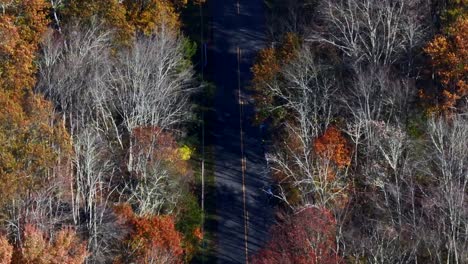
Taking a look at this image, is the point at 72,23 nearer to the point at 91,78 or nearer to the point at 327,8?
the point at 91,78

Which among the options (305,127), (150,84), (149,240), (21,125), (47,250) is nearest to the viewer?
(47,250)

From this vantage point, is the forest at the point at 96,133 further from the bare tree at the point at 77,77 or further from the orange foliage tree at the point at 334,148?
the orange foliage tree at the point at 334,148

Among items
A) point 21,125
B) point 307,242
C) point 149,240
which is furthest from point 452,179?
point 21,125

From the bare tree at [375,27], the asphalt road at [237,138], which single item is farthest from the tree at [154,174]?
the bare tree at [375,27]

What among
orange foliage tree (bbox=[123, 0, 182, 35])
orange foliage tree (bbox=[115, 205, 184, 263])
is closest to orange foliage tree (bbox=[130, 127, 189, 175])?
orange foliage tree (bbox=[115, 205, 184, 263])

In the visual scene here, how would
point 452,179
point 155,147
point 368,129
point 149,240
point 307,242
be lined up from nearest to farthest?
point 307,242
point 452,179
point 149,240
point 368,129
point 155,147

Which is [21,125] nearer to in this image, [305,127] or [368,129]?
[305,127]
